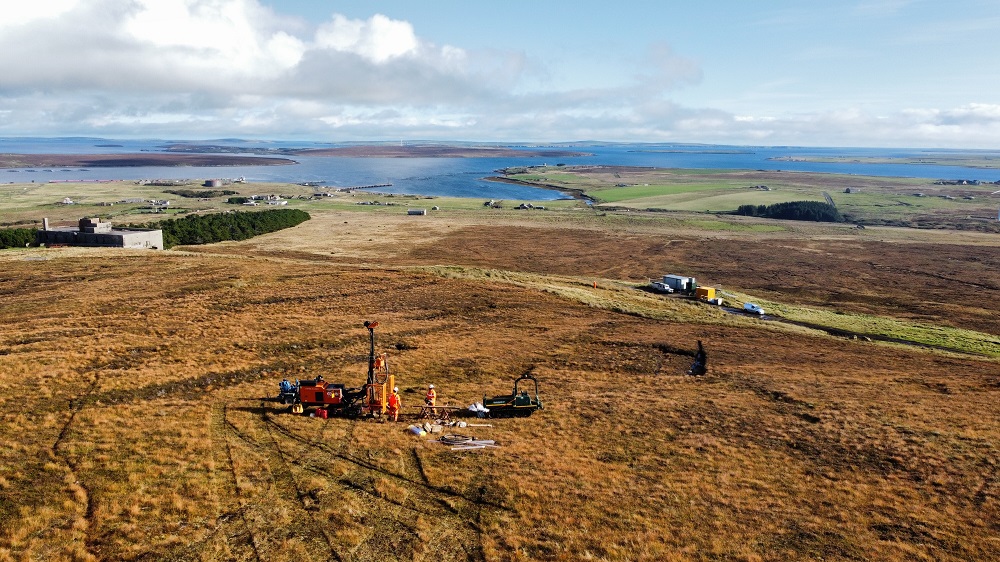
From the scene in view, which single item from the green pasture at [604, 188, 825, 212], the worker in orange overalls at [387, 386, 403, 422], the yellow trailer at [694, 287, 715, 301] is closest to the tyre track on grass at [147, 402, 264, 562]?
the worker in orange overalls at [387, 386, 403, 422]

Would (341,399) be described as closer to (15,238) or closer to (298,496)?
(298,496)

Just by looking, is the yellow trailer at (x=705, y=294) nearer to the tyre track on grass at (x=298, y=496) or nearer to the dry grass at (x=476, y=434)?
the dry grass at (x=476, y=434)

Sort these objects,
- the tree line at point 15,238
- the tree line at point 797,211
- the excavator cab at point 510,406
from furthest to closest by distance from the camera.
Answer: the tree line at point 797,211
the tree line at point 15,238
the excavator cab at point 510,406

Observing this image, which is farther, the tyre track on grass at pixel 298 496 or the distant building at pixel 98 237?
the distant building at pixel 98 237

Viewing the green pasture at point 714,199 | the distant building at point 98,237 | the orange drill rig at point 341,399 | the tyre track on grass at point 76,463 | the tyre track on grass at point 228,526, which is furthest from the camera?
the green pasture at point 714,199

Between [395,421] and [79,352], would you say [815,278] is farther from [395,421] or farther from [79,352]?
[79,352]

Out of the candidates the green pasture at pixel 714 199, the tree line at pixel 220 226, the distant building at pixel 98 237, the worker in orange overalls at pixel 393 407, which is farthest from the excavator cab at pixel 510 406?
the green pasture at pixel 714 199

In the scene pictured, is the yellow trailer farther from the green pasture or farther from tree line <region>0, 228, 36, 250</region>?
the green pasture
